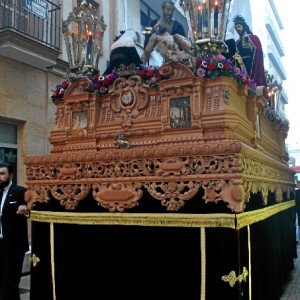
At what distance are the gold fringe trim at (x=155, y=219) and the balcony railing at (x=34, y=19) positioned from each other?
6.15m

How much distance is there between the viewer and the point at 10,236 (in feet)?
15.8

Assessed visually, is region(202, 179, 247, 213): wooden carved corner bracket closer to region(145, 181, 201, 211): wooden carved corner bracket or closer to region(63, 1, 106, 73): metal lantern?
region(145, 181, 201, 211): wooden carved corner bracket

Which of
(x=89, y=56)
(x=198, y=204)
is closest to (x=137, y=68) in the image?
(x=89, y=56)

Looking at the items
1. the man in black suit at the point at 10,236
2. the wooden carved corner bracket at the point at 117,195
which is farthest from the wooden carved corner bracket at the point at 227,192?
the man in black suit at the point at 10,236

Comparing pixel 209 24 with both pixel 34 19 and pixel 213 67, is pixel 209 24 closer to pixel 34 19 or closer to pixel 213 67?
pixel 213 67

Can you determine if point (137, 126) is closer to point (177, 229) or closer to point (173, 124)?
point (173, 124)

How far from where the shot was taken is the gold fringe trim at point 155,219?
127 inches

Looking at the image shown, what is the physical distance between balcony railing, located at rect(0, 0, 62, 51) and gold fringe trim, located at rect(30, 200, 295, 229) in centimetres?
615

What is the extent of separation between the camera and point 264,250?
4.39 m

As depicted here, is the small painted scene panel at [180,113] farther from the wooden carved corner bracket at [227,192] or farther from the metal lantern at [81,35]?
the metal lantern at [81,35]

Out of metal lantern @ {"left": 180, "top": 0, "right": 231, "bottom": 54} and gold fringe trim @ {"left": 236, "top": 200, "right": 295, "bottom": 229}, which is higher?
metal lantern @ {"left": 180, "top": 0, "right": 231, "bottom": 54}

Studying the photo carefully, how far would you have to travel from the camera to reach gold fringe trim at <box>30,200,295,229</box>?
10.5 feet

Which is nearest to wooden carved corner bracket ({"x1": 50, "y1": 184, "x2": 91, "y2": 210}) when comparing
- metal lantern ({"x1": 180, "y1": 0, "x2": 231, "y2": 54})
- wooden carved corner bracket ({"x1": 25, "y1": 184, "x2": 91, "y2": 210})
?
wooden carved corner bracket ({"x1": 25, "y1": 184, "x2": 91, "y2": 210})

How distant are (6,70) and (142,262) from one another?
7114mm
